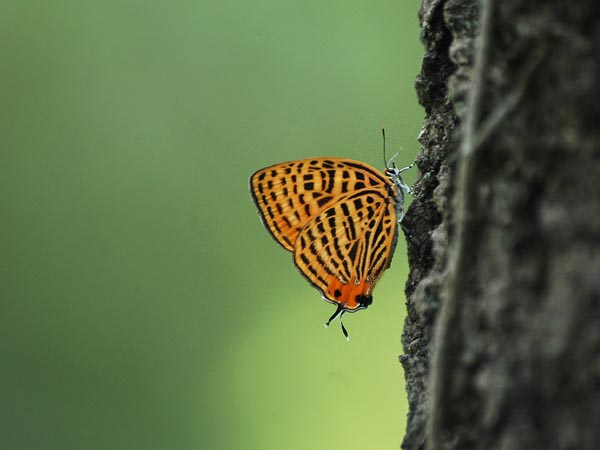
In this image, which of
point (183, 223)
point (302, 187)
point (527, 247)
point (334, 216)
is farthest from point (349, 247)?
point (183, 223)

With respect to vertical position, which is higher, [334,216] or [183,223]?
[334,216]

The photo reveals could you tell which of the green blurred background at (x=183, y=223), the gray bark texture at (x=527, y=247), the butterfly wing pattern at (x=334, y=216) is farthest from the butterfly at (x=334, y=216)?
the green blurred background at (x=183, y=223)

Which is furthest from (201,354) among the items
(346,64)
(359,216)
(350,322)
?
(359,216)

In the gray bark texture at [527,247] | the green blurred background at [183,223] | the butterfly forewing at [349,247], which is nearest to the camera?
the gray bark texture at [527,247]

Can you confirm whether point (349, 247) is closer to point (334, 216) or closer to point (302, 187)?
point (334, 216)

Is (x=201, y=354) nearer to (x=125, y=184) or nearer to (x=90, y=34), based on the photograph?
(x=125, y=184)

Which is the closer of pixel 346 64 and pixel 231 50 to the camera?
pixel 346 64

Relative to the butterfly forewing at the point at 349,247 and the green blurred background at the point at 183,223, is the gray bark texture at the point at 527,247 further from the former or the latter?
the green blurred background at the point at 183,223
